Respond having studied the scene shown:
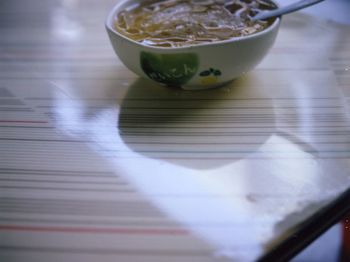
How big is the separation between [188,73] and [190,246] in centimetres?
24

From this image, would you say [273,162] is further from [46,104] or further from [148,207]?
[46,104]

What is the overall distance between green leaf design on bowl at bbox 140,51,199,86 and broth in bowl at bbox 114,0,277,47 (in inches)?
1.1

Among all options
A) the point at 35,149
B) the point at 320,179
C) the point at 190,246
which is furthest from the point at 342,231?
the point at 35,149

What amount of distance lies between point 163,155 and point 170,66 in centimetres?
12

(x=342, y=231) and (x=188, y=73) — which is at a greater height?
(x=188, y=73)

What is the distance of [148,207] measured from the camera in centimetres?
44

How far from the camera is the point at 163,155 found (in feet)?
1.66

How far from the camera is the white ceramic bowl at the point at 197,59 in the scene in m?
0.55

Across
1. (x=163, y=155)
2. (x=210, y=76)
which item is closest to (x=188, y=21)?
(x=210, y=76)

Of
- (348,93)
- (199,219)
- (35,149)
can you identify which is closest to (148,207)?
(199,219)

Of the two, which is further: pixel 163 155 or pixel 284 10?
pixel 284 10

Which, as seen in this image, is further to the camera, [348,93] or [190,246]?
[348,93]

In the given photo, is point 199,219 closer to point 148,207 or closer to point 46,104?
point 148,207

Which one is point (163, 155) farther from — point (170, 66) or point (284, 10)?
point (284, 10)
